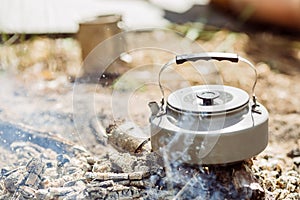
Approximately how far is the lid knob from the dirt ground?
0.44 m

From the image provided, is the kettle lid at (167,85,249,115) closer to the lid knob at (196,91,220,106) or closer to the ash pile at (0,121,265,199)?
the lid knob at (196,91,220,106)

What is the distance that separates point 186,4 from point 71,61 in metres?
1.81

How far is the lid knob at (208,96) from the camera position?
5.97 ft

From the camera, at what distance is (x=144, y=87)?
3139 mm

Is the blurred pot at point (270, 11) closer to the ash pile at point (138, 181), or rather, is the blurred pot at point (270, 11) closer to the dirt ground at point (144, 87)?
the dirt ground at point (144, 87)

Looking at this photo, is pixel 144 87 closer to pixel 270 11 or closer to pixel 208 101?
pixel 208 101

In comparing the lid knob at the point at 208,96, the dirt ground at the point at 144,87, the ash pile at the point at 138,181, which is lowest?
the dirt ground at the point at 144,87

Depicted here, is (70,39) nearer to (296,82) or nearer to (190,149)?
(296,82)

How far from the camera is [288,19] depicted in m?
4.57

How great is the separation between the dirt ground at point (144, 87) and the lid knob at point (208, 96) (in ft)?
1.45

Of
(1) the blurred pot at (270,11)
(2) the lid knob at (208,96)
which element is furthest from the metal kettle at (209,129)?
(1) the blurred pot at (270,11)

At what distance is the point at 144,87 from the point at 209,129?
55.6 inches

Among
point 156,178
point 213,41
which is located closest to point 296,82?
point 213,41

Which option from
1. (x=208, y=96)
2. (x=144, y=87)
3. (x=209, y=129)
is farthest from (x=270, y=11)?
(x=209, y=129)
